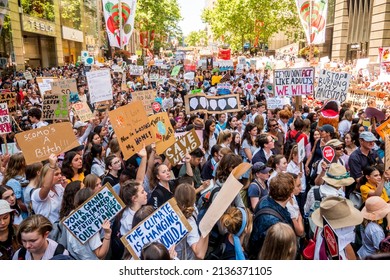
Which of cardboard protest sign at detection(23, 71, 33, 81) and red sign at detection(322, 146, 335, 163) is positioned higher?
cardboard protest sign at detection(23, 71, 33, 81)

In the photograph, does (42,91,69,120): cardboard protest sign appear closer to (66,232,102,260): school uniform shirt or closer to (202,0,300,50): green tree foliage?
(66,232,102,260): school uniform shirt

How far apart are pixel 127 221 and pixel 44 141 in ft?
6.23

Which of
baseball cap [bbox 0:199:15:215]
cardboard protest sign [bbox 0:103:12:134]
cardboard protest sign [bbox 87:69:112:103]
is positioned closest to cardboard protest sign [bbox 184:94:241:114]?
cardboard protest sign [bbox 87:69:112:103]

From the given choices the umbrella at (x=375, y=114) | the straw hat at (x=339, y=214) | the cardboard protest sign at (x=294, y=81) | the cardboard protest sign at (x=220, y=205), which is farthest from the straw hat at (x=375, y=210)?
the cardboard protest sign at (x=294, y=81)

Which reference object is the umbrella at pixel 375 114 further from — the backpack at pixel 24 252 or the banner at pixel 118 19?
the banner at pixel 118 19

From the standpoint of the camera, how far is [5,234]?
11.6 ft

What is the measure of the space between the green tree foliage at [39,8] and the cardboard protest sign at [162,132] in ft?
90.5

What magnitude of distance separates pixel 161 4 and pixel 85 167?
32.3 m

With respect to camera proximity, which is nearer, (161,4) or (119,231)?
(119,231)

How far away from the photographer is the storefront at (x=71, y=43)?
41000 mm

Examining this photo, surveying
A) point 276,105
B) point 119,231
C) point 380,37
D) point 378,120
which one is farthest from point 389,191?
point 380,37

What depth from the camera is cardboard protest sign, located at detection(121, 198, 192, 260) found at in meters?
3.16

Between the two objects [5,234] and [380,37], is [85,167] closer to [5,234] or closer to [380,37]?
[5,234]

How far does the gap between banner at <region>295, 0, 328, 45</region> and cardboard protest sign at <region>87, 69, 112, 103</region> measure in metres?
7.61
